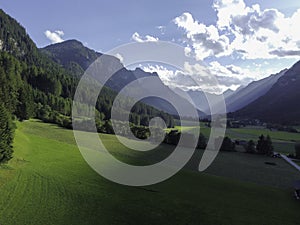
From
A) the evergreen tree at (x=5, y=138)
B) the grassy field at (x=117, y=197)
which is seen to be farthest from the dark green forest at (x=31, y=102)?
the grassy field at (x=117, y=197)

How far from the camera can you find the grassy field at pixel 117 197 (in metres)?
32.1

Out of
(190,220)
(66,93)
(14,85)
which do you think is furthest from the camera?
(66,93)

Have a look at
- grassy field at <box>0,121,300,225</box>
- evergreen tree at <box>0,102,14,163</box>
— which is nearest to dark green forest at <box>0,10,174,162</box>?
evergreen tree at <box>0,102,14,163</box>

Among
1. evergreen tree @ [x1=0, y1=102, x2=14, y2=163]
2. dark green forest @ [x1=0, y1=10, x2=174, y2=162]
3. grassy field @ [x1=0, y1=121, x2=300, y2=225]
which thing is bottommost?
grassy field @ [x1=0, y1=121, x2=300, y2=225]

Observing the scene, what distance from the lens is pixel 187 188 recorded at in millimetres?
48188

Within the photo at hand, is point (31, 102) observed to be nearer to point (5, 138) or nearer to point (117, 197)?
point (5, 138)

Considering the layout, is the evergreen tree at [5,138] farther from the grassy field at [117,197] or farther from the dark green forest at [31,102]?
the grassy field at [117,197]

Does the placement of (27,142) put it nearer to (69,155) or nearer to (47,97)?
(69,155)

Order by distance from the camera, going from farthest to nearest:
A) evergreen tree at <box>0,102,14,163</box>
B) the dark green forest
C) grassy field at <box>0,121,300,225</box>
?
the dark green forest, evergreen tree at <box>0,102,14,163</box>, grassy field at <box>0,121,300,225</box>

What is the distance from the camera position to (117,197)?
39.0 metres

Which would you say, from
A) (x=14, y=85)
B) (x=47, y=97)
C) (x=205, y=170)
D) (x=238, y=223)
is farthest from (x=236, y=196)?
(x=47, y=97)

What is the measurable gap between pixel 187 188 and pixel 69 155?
27599 mm

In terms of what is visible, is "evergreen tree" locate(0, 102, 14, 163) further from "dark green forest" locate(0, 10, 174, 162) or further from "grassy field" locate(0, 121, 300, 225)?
"grassy field" locate(0, 121, 300, 225)

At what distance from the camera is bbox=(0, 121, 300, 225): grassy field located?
3212 cm
